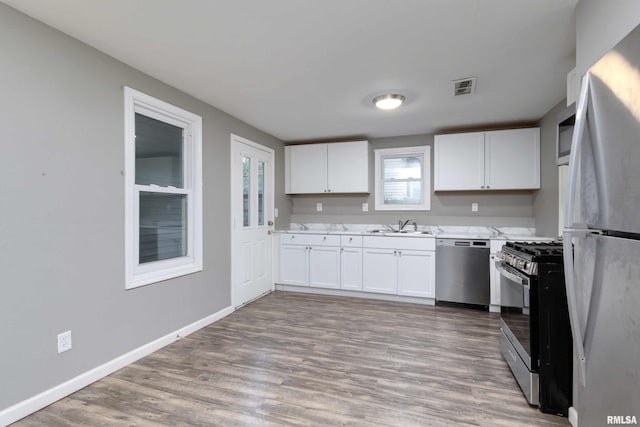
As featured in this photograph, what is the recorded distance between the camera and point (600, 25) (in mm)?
1524

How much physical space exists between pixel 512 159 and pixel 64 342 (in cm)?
478

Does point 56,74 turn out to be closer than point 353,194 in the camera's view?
Yes

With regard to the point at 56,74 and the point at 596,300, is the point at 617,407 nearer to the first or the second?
the point at 596,300

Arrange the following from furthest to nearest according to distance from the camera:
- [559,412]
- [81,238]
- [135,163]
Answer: [135,163]
[81,238]
[559,412]

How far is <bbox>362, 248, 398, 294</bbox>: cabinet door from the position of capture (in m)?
4.14

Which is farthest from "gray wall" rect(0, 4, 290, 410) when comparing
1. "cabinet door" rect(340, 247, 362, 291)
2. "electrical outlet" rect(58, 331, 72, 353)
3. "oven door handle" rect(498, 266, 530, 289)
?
"oven door handle" rect(498, 266, 530, 289)

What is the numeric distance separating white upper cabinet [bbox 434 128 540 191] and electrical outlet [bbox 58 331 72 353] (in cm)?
413

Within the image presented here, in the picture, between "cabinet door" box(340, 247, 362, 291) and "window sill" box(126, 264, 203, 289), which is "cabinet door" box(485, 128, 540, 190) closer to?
"cabinet door" box(340, 247, 362, 291)

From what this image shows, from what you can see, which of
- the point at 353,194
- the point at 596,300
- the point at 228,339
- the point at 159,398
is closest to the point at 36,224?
the point at 159,398

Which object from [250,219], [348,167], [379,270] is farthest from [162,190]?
[379,270]

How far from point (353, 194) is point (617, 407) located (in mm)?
4193

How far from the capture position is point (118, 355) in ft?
7.75

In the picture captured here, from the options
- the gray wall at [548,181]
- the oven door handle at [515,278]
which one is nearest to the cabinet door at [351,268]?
the oven door handle at [515,278]

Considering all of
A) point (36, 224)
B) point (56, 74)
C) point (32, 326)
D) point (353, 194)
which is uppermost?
point (56, 74)
